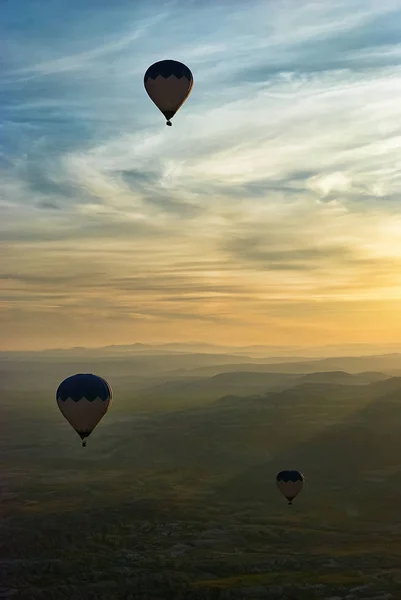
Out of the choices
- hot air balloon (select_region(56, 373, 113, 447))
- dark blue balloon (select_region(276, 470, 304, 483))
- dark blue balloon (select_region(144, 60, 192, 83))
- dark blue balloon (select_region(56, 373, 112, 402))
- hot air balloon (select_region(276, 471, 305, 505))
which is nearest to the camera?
dark blue balloon (select_region(144, 60, 192, 83))

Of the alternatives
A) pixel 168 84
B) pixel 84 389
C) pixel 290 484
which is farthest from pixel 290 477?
pixel 168 84

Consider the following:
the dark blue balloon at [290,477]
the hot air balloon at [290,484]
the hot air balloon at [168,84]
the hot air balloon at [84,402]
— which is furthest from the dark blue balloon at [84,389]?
the dark blue balloon at [290,477]

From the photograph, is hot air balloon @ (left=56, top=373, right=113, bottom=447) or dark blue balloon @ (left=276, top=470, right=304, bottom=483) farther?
dark blue balloon @ (left=276, top=470, right=304, bottom=483)

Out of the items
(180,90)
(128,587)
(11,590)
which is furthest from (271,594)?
(180,90)

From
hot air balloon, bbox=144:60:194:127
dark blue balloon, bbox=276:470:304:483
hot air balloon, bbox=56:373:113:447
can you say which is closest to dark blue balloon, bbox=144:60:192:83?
hot air balloon, bbox=144:60:194:127

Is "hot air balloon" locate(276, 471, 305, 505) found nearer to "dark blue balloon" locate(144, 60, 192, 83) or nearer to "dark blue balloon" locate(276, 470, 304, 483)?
"dark blue balloon" locate(276, 470, 304, 483)

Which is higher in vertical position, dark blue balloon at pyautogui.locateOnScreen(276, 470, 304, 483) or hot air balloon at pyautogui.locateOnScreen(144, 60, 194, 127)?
hot air balloon at pyautogui.locateOnScreen(144, 60, 194, 127)

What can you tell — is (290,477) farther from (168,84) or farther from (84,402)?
(168,84)

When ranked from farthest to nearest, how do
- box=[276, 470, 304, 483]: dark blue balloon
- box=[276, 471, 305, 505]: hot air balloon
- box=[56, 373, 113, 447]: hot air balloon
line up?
box=[276, 470, 304, 483]: dark blue balloon, box=[276, 471, 305, 505]: hot air balloon, box=[56, 373, 113, 447]: hot air balloon
